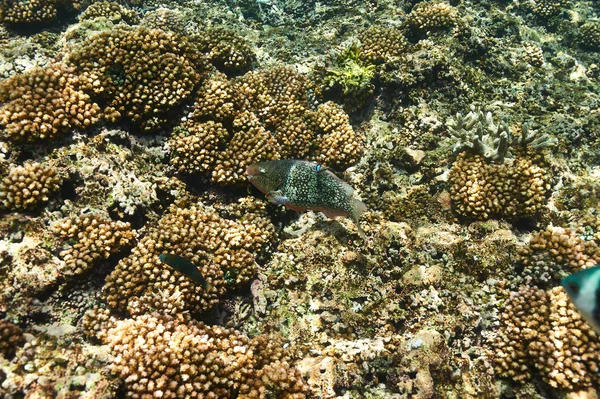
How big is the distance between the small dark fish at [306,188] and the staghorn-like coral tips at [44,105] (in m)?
2.85

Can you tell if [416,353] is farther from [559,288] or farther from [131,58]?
[131,58]

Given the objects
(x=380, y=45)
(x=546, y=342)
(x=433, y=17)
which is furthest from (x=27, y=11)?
(x=546, y=342)

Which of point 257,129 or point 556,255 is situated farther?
point 257,129

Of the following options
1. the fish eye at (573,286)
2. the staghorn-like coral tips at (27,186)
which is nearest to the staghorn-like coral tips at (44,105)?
the staghorn-like coral tips at (27,186)

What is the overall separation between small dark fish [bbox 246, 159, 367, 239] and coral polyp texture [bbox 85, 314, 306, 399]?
6.08ft

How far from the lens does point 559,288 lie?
14.5 feet

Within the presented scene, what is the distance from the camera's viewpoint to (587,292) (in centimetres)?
255

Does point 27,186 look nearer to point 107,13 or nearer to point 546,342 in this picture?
point 107,13

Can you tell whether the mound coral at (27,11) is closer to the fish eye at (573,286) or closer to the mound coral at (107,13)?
the mound coral at (107,13)

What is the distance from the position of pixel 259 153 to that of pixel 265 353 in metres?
3.14

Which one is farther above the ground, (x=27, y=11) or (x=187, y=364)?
(x=27, y=11)

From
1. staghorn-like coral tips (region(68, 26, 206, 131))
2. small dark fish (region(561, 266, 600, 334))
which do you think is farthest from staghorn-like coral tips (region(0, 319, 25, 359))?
small dark fish (region(561, 266, 600, 334))

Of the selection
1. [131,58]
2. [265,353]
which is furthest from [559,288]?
[131,58]

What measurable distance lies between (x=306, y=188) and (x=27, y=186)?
11.7 ft
